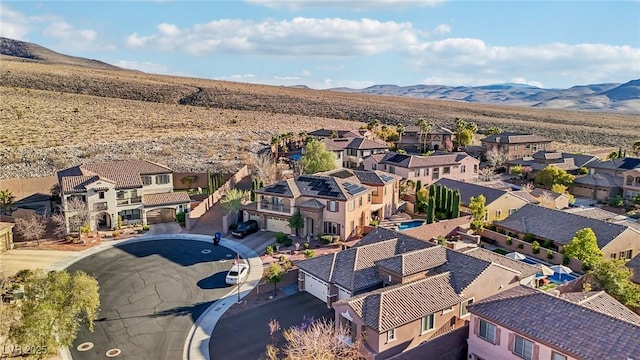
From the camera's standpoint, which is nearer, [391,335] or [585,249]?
[391,335]

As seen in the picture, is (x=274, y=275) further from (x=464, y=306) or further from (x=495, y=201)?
(x=495, y=201)

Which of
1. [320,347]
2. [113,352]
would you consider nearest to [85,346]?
[113,352]

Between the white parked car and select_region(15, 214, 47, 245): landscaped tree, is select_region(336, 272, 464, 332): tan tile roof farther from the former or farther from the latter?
select_region(15, 214, 47, 245): landscaped tree

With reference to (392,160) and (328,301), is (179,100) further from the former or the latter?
(328,301)

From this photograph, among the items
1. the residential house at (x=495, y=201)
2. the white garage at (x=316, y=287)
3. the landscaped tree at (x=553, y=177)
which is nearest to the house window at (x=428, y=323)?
the white garage at (x=316, y=287)

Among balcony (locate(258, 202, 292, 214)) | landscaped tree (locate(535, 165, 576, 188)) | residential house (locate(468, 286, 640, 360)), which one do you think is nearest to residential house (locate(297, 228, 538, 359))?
residential house (locate(468, 286, 640, 360))

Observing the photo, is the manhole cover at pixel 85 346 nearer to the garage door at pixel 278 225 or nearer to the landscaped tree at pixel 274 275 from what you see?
the landscaped tree at pixel 274 275
